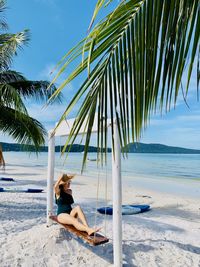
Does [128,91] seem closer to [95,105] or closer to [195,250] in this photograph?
[95,105]

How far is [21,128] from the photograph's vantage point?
803cm

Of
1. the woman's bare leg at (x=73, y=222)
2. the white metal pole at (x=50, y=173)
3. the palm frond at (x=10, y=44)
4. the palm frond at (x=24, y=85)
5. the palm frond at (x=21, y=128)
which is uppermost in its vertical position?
the palm frond at (x=10, y=44)

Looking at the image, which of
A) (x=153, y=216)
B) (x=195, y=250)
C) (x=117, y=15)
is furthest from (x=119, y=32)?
(x=153, y=216)

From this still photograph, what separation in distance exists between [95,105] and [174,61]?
37cm

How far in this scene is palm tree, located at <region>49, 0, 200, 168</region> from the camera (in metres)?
1.15

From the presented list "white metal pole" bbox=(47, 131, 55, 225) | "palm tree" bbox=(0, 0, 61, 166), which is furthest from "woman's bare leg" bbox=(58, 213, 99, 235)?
"palm tree" bbox=(0, 0, 61, 166)

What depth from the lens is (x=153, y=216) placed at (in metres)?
7.65

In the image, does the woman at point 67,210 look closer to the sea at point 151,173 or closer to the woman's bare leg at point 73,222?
the woman's bare leg at point 73,222

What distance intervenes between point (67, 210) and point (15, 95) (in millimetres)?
2995

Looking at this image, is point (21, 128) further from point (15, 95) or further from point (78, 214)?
point (78, 214)

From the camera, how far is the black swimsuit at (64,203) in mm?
4762

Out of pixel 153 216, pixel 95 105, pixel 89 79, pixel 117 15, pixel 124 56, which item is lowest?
pixel 153 216

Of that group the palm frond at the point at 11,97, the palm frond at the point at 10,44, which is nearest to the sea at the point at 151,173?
the palm frond at the point at 11,97

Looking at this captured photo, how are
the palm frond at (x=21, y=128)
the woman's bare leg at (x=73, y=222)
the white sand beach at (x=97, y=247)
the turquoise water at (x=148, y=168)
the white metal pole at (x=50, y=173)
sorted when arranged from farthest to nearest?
the turquoise water at (x=148, y=168), the palm frond at (x=21, y=128), the white metal pole at (x=50, y=173), the white sand beach at (x=97, y=247), the woman's bare leg at (x=73, y=222)
